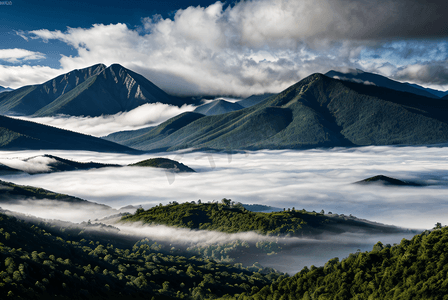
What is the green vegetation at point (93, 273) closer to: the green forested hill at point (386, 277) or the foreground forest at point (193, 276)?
the foreground forest at point (193, 276)

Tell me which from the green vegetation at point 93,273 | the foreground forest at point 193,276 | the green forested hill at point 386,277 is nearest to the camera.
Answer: the green forested hill at point 386,277

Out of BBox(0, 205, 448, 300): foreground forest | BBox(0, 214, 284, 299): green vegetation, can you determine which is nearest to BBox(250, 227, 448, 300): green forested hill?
BBox(0, 205, 448, 300): foreground forest

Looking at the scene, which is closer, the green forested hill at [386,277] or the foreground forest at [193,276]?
the green forested hill at [386,277]

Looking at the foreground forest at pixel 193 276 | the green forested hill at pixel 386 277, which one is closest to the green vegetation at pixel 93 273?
the foreground forest at pixel 193 276

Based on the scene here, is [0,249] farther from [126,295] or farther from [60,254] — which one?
[126,295]

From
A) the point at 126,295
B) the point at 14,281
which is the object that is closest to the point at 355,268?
the point at 126,295

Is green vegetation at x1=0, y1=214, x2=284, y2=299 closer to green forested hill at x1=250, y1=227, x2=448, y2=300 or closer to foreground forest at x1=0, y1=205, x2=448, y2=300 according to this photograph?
foreground forest at x1=0, y1=205, x2=448, y2=300

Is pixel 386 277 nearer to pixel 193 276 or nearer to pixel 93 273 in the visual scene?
pixel 193 276
